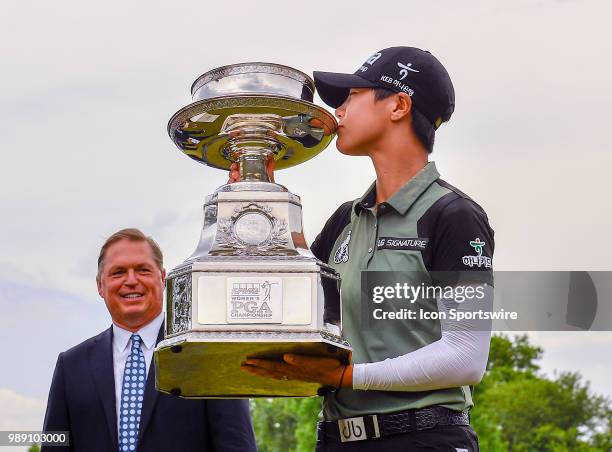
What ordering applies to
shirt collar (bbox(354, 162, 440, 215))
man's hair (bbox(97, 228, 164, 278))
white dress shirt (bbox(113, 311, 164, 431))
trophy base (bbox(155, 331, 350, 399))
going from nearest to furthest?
trophy base (bbox(155, 331, 350, 399)) → shirt collar (bbox(354, 162, 440, 215)) → white dress shirt (bbox(113, 311, 164, 431)) → man's hair (bbox(97, 228, 164, 278))

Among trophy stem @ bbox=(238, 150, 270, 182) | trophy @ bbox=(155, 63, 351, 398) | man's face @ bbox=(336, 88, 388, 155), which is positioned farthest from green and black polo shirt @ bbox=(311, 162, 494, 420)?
trophy stem @ bbox=(238, 150, 270, 182)

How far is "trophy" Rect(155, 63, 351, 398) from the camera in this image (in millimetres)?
3131

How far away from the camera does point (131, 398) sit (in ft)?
15.6

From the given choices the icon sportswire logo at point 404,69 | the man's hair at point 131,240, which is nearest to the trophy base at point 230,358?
the icon sportswire logo at point 404,69

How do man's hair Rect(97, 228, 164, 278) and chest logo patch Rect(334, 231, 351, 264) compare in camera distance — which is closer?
chest logo patch Rect(334, 231, 351, 264)

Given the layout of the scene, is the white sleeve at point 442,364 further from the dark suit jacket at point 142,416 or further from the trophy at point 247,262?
the dark suit jacket at point 142,416

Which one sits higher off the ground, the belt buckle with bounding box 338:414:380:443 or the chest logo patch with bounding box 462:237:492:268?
the chest logo patch with bounding box 462:237:492:268

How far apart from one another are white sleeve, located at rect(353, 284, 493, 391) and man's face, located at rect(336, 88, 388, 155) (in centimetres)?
67

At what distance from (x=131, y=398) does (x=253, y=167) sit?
1.60 metres

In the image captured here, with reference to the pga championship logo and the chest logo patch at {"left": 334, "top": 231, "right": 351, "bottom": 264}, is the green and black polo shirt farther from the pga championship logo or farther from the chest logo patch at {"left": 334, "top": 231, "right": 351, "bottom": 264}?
the pga championship logo

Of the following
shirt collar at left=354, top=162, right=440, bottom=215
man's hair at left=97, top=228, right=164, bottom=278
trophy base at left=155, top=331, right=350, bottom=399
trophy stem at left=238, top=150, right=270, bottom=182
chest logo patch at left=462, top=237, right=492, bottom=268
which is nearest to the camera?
trophy base at left=155, top=331, right=350, bottom=399

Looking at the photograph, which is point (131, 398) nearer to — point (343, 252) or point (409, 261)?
point (343, 252)

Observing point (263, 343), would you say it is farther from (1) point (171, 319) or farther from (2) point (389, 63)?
(2) point (389, 63)

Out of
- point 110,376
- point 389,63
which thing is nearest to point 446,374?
point 389,63
